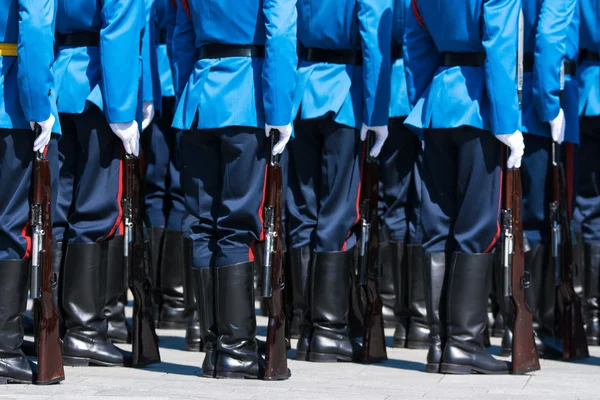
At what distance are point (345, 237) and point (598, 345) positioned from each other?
5.81ft

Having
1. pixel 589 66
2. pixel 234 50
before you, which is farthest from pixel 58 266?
pixel 589 66

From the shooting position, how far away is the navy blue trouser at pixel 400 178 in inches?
310

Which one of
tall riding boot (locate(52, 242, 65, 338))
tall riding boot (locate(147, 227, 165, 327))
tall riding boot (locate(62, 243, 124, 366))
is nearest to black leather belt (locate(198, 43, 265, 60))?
tall riding boot (locate(62, 243, 124, 366))

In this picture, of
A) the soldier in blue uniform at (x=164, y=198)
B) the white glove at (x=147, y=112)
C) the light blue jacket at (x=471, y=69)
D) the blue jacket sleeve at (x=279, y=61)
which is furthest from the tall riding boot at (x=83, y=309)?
the light blue jacket at (x=471, y=69)

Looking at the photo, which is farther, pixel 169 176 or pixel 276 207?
pixel 169 176

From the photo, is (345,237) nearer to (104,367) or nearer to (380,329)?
(380,329)

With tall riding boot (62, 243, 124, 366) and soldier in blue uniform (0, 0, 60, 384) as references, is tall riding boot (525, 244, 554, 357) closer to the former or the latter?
tall riding boot (62, 243, 124, 366)

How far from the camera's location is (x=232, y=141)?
6.19 metres

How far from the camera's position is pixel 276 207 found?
20.5 ft

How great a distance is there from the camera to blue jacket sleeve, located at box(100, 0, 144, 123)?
255 inches

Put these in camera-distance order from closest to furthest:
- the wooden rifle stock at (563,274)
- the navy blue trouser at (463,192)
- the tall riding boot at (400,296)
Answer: the navy blue trouser at (463,192), the wooden rifle stock at (563,274), the tall riding boot at (400,296)

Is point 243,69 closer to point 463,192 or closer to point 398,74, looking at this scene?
point 463,192

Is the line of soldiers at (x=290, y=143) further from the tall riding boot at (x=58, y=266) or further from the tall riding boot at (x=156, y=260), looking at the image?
the tall riding boot at (x=156, y=260)

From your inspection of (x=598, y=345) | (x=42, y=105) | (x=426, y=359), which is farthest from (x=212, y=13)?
(x=598, y=345)
